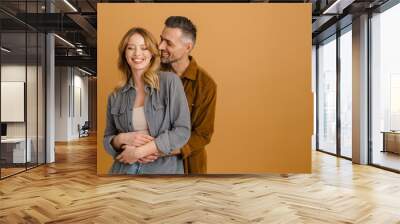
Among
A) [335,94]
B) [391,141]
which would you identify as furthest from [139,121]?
[335,94]

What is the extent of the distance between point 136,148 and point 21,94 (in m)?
3.07

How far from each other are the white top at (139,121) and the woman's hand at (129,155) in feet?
1.30

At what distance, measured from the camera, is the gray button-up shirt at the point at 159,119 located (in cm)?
604

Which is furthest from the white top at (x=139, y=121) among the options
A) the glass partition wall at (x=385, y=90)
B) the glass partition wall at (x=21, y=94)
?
the glass partition wall at (x=385, y=90)

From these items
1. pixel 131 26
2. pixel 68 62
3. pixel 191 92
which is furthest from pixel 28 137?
pixel 68 62

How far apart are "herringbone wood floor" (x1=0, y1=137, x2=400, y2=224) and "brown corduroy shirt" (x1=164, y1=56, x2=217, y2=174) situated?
13.4 inches

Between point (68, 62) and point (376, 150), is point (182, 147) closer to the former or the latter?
point (376, 150)

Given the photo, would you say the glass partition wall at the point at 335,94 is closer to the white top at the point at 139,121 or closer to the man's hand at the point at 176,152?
the man's hand at the point at 176,152

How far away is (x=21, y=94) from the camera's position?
25.9ft

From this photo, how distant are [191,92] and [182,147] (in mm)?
893

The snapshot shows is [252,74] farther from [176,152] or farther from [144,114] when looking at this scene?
[144,114]

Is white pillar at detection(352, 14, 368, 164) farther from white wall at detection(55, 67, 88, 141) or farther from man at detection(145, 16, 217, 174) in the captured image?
white wall at detection(55, 67, 88, 141)

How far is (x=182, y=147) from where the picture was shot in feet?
21.1

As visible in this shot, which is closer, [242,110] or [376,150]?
[242,110]
